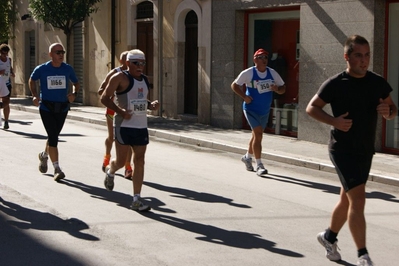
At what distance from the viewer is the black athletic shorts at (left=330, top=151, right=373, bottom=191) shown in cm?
640

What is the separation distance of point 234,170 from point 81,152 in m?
3.04

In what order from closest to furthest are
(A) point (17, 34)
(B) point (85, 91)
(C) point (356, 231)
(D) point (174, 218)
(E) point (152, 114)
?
(C) point (356, 231), (D) point (174, 218), (E) point (152, 114), (B) point (85, 91), (A) point (17, 34)

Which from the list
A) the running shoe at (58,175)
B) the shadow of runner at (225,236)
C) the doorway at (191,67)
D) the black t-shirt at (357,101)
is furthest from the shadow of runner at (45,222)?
the doorway at (191,67)

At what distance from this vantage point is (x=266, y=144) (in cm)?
1574

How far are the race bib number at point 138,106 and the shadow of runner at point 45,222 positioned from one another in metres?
1.42

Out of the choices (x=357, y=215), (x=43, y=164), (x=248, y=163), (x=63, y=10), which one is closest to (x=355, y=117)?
(x=357, y=215)

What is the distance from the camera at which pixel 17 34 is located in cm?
3288

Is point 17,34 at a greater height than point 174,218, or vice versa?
point 17,34

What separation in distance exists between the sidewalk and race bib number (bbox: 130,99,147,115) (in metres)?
4.21

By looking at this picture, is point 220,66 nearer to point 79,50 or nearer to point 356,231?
point 79,50

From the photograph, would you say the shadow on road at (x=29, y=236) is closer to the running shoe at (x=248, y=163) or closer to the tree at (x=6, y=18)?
the running shoe at (x=248, y=163)

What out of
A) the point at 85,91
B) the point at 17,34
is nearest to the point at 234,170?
the point at 85,91

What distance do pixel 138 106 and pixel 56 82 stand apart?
227 centimetres

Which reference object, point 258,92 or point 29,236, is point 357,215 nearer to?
point 29,236
